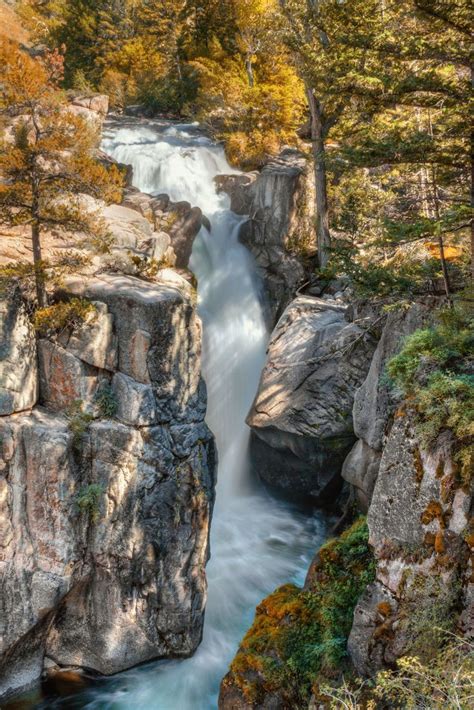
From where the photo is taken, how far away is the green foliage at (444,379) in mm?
6195

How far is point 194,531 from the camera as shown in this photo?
37.4ft

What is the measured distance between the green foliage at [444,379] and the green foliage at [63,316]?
602cm

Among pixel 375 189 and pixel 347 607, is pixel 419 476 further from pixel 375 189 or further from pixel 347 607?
pixel 375 189

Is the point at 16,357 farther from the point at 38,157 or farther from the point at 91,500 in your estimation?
the point at 38,157

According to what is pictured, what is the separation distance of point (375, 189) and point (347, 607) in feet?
46.0

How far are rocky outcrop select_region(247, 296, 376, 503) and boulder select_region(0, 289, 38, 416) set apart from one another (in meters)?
6.98

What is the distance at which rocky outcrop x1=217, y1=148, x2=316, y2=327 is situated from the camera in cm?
1920

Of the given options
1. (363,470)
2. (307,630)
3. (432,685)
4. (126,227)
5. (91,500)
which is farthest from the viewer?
(126,227)

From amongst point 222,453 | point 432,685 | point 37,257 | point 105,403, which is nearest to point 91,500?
point 105,403

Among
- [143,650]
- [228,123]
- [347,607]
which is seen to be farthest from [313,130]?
[143,650]

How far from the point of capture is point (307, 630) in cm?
827

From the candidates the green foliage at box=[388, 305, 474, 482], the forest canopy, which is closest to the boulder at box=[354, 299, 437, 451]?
the forest canopy

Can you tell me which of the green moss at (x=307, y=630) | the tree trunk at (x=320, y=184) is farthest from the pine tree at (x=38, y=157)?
the tree trunk at (x=320, y=184)

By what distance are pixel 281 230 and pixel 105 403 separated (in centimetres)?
1149
